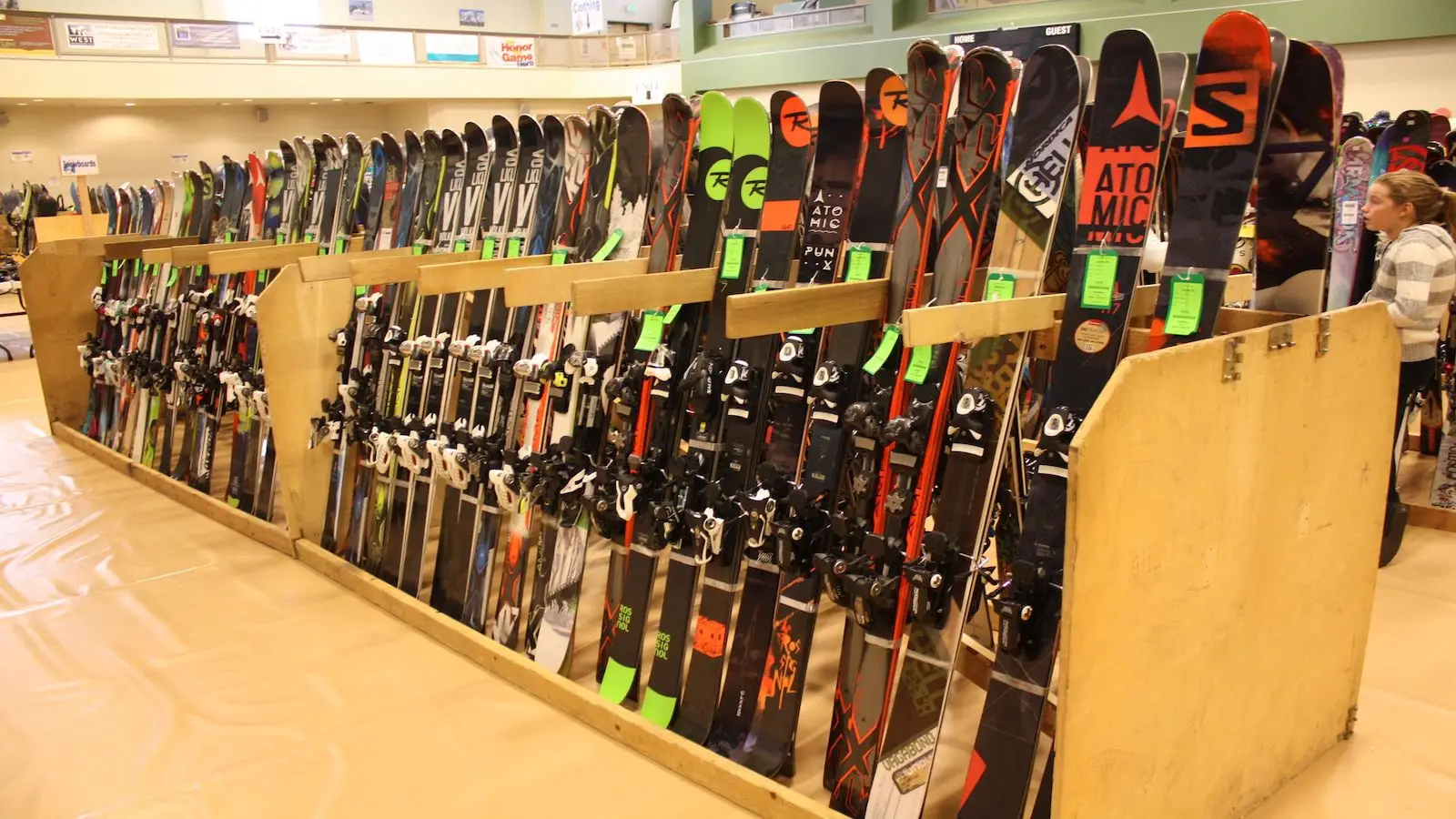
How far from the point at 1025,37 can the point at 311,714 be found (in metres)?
9.23

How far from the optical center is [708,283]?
2.47 meters

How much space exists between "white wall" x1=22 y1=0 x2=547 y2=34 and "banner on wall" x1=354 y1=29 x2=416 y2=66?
94cm

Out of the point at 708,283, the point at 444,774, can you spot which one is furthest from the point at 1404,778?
the point at 444,774

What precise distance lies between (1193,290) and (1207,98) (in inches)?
14.3

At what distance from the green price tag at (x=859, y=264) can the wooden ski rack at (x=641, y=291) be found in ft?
1.25

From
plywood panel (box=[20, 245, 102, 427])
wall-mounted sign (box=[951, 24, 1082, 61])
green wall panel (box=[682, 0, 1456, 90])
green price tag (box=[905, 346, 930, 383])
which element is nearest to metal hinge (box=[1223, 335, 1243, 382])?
green price tag (box=[905, 346, 930, 383])

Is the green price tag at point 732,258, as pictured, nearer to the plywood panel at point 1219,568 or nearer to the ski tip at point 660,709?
the ski tip at point 660,709

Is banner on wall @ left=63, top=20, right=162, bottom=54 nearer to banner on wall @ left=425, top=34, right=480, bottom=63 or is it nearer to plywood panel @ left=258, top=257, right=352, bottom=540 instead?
banner on wall @ left=425, top=34, right=480, bottom=63

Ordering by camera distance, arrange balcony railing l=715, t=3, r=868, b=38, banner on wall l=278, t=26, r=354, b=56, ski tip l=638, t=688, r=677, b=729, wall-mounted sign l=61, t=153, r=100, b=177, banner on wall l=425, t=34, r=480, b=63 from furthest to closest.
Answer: banner on wall l=425, t=34, r=480, b=63 < wall-mounted sign l=61, t=153, r=100, b=177 < banner on wall l=278, t=26, r=354, b=56 < balcony railing l=715, t=3, r=868, b=38 < ski tip l=638, t=688, r=677, b=729

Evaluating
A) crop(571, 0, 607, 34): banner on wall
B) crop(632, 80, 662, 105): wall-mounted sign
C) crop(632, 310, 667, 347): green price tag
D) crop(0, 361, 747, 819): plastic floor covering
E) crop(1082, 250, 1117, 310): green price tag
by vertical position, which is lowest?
crop(0, 361, 747, 819): plastic floor covering

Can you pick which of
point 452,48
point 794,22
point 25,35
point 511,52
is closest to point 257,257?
point 794,22

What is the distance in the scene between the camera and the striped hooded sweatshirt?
3070 millimetres

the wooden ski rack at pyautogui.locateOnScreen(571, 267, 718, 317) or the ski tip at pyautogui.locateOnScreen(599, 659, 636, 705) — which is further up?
the wooden ski rack at pyautogui.locateOnScreen(571, 267, 718, 317)

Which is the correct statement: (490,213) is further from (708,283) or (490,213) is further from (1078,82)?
(1078,82)
